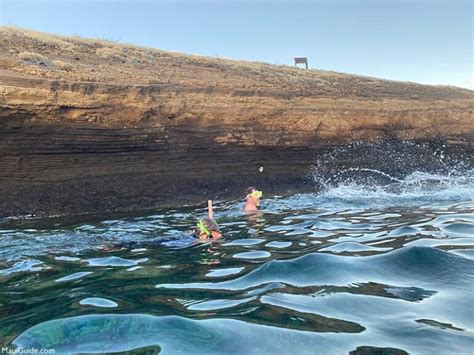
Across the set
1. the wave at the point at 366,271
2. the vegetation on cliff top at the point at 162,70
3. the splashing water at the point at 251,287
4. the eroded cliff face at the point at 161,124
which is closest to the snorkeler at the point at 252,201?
the splashing water at the point at 251,287

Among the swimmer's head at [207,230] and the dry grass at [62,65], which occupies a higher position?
the dry grass at [62,65]

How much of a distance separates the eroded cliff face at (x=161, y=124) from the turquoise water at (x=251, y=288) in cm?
219

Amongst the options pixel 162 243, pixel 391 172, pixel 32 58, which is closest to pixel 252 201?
pixel 162 243

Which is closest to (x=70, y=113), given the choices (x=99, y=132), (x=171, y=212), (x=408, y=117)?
(x=99, y=132)

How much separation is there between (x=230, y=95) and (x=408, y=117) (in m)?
5.95

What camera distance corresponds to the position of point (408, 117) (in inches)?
621

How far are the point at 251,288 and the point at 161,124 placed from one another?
7.93 m

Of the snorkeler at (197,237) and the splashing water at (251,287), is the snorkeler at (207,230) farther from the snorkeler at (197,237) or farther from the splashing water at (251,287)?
the splashing water at (251,287)

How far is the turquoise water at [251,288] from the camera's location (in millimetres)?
3074

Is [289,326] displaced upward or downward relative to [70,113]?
downward

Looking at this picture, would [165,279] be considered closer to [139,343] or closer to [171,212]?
[139,343]

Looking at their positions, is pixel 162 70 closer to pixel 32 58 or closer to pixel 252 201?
pixel 32 58

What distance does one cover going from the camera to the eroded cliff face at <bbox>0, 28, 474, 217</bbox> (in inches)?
388

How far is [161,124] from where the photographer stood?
11.6 metres
